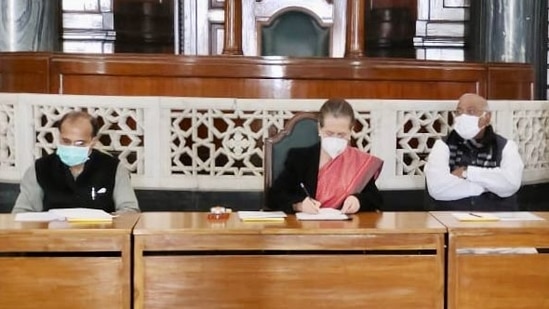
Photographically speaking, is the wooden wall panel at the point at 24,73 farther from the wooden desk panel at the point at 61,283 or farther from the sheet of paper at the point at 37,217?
the wooden desk panel at the point at 61,283

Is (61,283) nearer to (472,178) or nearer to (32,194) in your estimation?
(32,194)

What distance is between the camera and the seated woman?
10.5 ft

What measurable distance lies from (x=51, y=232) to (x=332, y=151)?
1.22 meters

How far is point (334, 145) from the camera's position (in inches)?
128

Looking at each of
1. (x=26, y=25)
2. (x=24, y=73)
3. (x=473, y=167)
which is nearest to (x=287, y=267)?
(x=473, y=167)

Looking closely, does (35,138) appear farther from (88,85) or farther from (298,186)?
(298,186)

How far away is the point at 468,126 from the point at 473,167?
19 cm

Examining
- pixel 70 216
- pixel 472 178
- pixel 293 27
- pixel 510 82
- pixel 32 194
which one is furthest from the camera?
pixel 293 27

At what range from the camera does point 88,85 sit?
202 inches

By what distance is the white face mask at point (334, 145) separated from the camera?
3234mm

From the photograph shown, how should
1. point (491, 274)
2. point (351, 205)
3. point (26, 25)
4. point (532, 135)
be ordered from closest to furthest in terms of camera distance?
point (491, 274)
point (351, 205)
point (532, 135)
point (26, 25)

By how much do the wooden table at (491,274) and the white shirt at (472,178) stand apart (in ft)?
3.01

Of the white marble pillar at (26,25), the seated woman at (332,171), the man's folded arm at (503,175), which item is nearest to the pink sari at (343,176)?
the seated woman at (332,171)

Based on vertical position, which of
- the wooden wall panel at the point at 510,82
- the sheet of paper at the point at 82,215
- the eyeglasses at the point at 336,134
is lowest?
the sheet of paper at the point at 82,215
